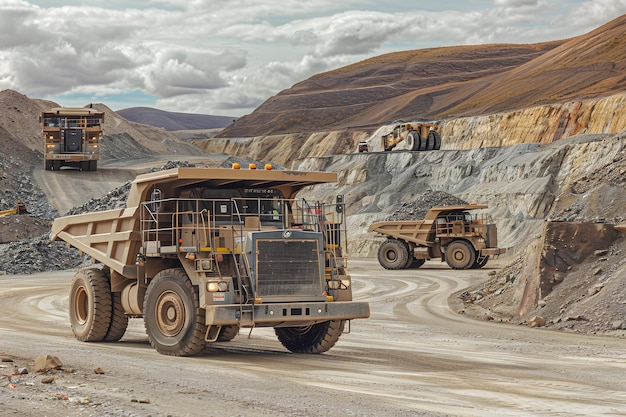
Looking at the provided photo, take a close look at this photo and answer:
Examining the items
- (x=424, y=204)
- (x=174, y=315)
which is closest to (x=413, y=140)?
(x=424, y=204)

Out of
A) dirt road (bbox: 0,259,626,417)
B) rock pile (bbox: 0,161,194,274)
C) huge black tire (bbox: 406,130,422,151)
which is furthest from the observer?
huge black tire (bbox: 406,130,422,151)

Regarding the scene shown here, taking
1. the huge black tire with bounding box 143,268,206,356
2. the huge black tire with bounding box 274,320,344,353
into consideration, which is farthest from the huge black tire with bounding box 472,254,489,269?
the huge black tire with bounding box 143,268,206,356

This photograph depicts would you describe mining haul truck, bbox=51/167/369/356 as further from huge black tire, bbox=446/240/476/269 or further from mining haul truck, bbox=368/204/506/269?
mining haul truck, bbox=368/204/506/269

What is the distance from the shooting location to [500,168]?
53.5m

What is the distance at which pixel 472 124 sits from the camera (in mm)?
72375

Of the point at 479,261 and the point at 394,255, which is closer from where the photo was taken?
the point at 479,261

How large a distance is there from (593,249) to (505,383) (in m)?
9.48

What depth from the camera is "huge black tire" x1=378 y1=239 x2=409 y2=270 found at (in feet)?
114

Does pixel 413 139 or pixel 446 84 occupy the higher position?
pixel 446 84

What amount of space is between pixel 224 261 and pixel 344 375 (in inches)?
92.3

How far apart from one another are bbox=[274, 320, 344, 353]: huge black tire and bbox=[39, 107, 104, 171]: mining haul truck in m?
37.4

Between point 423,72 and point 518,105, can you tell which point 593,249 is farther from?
point 423,72

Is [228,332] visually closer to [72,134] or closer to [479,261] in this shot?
→ [479,261]

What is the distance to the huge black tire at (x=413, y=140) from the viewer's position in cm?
6219
